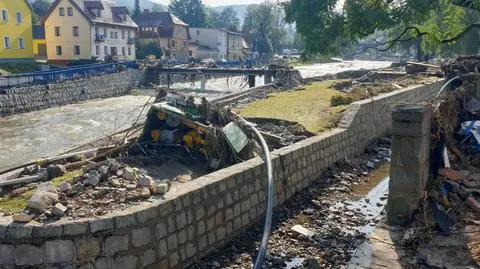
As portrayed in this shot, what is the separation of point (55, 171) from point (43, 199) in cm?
267

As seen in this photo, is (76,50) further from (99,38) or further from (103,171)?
(103,171)

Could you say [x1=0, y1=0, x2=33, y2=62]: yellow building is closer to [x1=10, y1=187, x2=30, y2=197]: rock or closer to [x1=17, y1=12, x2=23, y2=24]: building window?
[x1=17, y1=12, x2=23, y2=24]: building window

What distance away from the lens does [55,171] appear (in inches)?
356

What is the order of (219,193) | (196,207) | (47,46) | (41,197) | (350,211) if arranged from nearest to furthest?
(41,197), (196,207), (219,193), (350,211), (47,46)

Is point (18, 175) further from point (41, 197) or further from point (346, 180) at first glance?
point (346, 180)

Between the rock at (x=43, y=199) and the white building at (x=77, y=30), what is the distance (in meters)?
51.4

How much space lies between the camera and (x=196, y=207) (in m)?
7.56

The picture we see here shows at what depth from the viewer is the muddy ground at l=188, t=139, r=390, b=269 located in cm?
789

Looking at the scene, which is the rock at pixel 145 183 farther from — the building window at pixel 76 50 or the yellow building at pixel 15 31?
the building window at pixel 76 50

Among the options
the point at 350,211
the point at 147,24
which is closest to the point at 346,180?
the point at 350,211

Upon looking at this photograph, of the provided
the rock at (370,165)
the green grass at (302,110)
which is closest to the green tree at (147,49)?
the green grass at (302,110)

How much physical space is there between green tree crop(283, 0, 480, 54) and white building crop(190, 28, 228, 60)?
7662 cm

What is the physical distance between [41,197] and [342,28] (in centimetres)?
584

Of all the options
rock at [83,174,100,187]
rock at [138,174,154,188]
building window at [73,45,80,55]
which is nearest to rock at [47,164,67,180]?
rock at [83,174,100,187]
